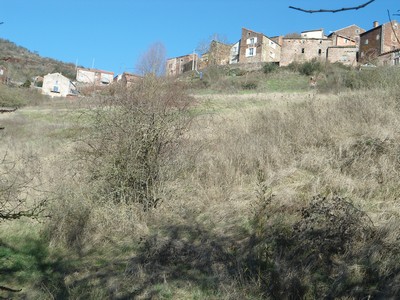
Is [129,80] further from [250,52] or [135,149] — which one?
[250,52]

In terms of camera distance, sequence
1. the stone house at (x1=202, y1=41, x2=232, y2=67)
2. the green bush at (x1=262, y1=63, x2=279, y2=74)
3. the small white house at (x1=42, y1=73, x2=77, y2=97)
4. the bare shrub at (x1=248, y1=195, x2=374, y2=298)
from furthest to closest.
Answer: the stone house at (x1=202, y1=41, x2=232, y2=67)
the small white house at (x1=42, y1=73, x2=77, y2=97)
the green bush at (x1=262, y1=63, x2=279, y2=74)
the bare shrub at (x1=248, y1=195, x2=374, y2=298)

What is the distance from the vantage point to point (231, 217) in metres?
6.67

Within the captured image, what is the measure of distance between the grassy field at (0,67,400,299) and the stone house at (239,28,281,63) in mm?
60614

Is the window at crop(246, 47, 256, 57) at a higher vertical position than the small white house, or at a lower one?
higher

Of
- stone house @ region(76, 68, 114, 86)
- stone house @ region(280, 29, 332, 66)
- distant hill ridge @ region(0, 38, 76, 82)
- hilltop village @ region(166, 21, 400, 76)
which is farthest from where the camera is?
stone house @ region(280, 29, 332, 66)

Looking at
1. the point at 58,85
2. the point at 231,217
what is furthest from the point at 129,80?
the point at 58,85

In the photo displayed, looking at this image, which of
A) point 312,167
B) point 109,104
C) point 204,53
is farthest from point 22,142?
point 204,53

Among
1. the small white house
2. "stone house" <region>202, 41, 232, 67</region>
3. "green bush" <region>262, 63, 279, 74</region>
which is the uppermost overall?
"stone house" <region>202, 41, 232, 67</region>

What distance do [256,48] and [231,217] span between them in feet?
223

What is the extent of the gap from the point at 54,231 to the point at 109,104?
3.26 m

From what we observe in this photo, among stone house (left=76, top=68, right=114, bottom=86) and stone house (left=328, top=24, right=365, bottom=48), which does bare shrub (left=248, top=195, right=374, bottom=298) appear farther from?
stone house (left=328, top=24, right=365, bottom=48)

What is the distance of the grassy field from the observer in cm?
469

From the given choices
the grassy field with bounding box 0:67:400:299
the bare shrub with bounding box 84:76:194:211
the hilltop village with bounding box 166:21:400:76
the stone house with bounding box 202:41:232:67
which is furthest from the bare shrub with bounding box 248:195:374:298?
the stone house with bounding box 202:41:232:67

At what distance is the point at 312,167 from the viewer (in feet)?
26.2
